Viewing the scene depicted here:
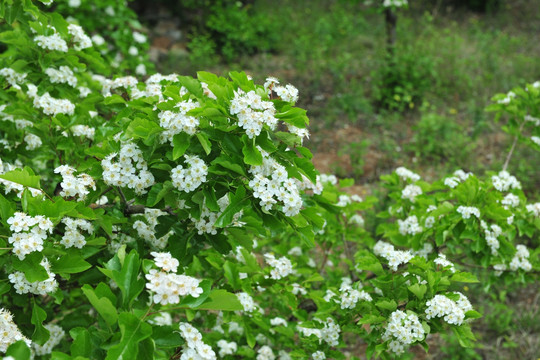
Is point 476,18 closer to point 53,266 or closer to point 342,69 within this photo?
point 342,69

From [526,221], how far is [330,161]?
9.30 feet

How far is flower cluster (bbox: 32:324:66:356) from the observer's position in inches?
86.9

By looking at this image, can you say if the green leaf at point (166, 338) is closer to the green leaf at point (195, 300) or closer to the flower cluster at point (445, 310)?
the green leaf at point (195, 300)

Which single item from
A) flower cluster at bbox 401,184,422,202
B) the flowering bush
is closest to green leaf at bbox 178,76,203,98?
flower cluster at bbox 401,184,422,202

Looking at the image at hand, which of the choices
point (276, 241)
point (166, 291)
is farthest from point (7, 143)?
point (276, 241)

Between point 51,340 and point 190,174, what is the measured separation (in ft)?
3.89

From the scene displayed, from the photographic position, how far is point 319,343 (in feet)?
7.50

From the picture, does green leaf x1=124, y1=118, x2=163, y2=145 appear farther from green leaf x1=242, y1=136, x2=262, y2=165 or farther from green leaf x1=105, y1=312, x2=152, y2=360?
green leaf x1=105, y1=312, x2=152, y2=360

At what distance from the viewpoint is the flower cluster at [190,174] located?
1594 mm

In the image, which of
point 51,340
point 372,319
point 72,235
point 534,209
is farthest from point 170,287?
point 534,209

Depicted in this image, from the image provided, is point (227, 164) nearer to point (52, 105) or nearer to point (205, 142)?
point (205, 142)

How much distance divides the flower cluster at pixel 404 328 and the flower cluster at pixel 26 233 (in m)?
1.24

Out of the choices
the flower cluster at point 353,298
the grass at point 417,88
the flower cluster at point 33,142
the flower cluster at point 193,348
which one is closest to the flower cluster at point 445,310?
the flower cluster at point 353,298

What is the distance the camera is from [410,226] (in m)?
2.68
